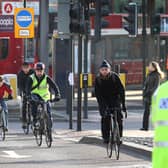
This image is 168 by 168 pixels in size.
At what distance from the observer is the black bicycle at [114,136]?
10.8 meters

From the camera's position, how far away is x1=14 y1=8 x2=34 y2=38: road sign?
19.8 metres

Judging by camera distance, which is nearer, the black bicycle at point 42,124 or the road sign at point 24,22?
the black bicycle at point 42,124

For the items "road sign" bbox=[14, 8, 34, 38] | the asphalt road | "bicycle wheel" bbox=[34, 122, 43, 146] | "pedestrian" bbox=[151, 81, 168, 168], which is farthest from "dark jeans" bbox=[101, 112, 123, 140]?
"road sign" bbox=[14, 8, 34, 38]

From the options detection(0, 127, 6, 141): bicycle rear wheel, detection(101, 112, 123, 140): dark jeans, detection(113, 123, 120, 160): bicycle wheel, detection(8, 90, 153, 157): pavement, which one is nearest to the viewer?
detection(113, 123, 120, 160): bicycle wheel

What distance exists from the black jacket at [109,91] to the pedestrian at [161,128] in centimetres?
724

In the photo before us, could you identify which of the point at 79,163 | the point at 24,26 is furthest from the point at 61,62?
the point at 79,163

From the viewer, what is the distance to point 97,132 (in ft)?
50.2

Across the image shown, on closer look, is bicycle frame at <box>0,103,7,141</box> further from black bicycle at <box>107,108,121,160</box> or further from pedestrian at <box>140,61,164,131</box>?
black bicycle at <box>107,108,121,160</box>

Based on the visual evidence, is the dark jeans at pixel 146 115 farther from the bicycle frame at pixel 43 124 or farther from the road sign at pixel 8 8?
the road sign at pixel 8 8

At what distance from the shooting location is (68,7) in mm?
16859

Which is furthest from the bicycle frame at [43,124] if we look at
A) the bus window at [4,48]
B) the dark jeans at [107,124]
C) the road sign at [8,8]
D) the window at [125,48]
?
the window at [125,48]

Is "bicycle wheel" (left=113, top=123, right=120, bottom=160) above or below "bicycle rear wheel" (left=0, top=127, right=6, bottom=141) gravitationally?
above

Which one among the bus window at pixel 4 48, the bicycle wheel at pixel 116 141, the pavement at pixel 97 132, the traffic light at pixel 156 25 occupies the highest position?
the traffic light at pixel 156 25

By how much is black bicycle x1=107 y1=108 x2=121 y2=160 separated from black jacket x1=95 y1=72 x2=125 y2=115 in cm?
14
